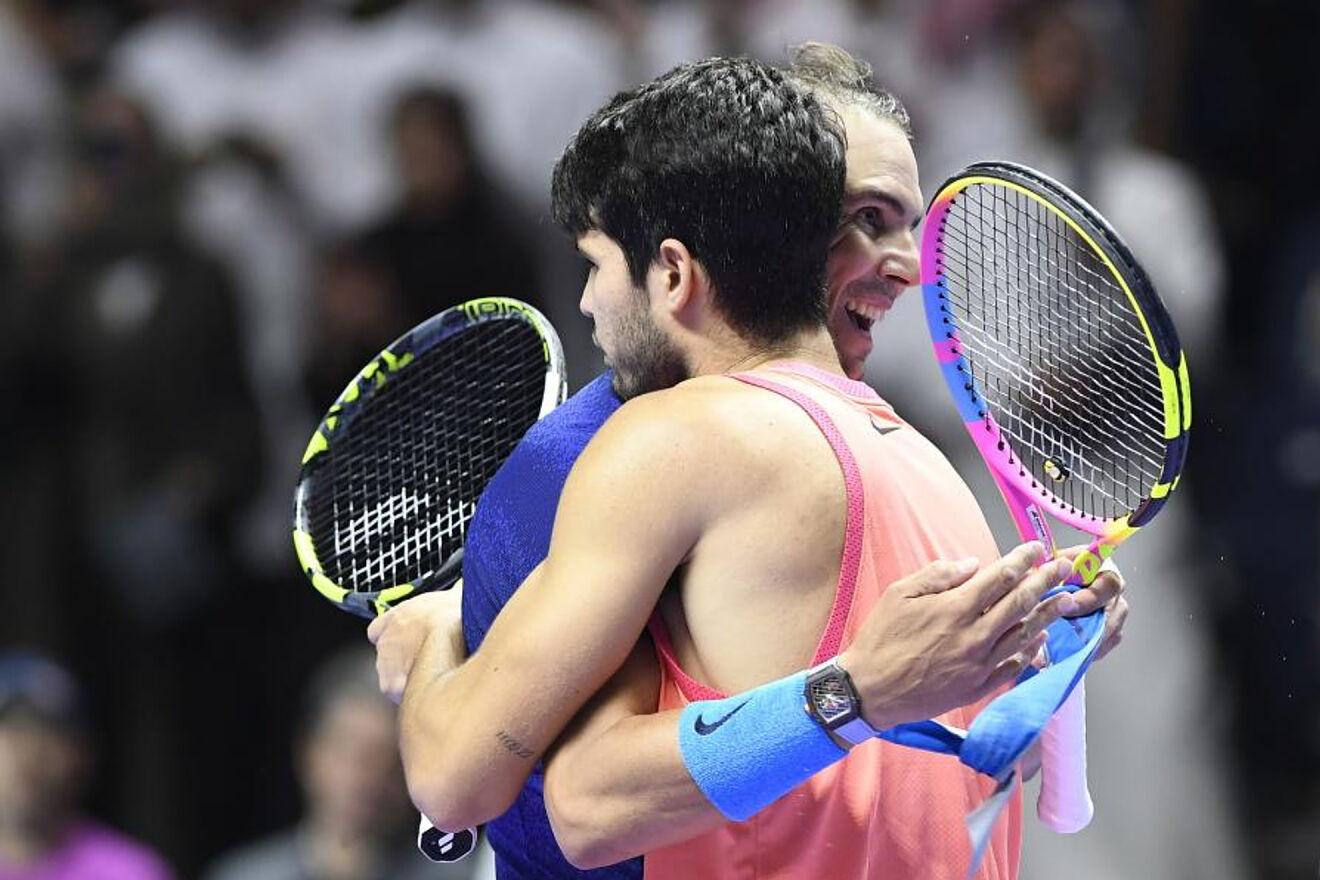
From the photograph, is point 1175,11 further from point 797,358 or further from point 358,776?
point 797,358

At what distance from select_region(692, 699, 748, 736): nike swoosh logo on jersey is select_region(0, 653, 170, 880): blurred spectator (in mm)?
3440

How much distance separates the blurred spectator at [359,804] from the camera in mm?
4922

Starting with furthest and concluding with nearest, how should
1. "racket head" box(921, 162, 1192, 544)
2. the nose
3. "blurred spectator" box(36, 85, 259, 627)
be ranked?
"blurred spectator" box(36, 85, 259, 627) < the nose < "racket head" box(921, 162, 1192, 544)

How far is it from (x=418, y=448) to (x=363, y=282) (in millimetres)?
2749

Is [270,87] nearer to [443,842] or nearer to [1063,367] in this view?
[1063,367]

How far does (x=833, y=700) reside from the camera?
2.00 metres

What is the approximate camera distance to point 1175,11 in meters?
5.87

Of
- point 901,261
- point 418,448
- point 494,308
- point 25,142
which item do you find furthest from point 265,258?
point 901,261

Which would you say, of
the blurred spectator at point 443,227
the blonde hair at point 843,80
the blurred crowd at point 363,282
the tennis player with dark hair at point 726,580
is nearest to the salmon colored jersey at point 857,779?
the tennis player with dark hair at point 726,580

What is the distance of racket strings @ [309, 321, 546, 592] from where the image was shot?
2.85 meters

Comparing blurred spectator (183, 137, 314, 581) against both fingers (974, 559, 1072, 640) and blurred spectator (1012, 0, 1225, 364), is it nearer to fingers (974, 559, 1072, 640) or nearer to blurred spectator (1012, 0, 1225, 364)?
blurred spectator (1012, 0, 1225, 364)

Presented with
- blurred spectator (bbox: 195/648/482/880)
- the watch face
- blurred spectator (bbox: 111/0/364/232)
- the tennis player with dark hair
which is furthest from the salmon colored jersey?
blurred spectator (bbox: 111/0/364/232)

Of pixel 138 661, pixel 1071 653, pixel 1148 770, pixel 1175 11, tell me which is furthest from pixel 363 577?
pixel 1175 11

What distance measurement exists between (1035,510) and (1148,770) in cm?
286
